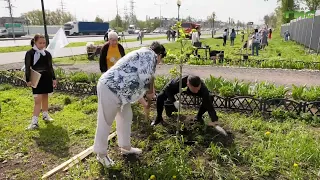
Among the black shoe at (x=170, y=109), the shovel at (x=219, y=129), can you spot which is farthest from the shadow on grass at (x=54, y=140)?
the shovel at (x=219, y=129)

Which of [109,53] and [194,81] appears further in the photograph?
[109,53]

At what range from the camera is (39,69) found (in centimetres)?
478

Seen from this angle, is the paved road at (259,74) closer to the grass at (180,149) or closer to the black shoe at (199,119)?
the grass at (180,149)

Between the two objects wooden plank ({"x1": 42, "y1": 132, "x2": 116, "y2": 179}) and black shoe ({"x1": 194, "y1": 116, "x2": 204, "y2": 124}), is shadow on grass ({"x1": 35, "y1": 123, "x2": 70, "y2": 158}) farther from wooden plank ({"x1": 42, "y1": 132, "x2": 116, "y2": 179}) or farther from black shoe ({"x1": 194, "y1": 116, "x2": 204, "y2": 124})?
black shoe ({"x1": 194, "y1": 116, "x2": 204, "y2": 124})

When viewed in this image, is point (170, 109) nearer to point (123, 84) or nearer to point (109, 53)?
point (109, 53)

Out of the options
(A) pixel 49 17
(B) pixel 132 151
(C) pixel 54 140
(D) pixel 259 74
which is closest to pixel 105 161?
(B) pixel 132 151

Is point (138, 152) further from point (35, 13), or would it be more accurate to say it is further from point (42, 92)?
point (35, 13)

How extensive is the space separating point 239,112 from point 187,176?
96.3 inches

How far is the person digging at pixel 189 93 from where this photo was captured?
3969 millimetres

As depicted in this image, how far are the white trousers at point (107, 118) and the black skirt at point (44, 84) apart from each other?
2.00 metres

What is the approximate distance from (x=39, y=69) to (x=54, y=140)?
1253mm

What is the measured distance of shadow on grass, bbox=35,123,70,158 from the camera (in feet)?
13.0

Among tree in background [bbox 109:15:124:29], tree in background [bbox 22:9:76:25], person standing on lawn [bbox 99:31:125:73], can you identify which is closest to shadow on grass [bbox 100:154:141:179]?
person standing on lawn [bbox 99:31:125:73]

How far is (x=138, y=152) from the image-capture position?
12.1 ft
